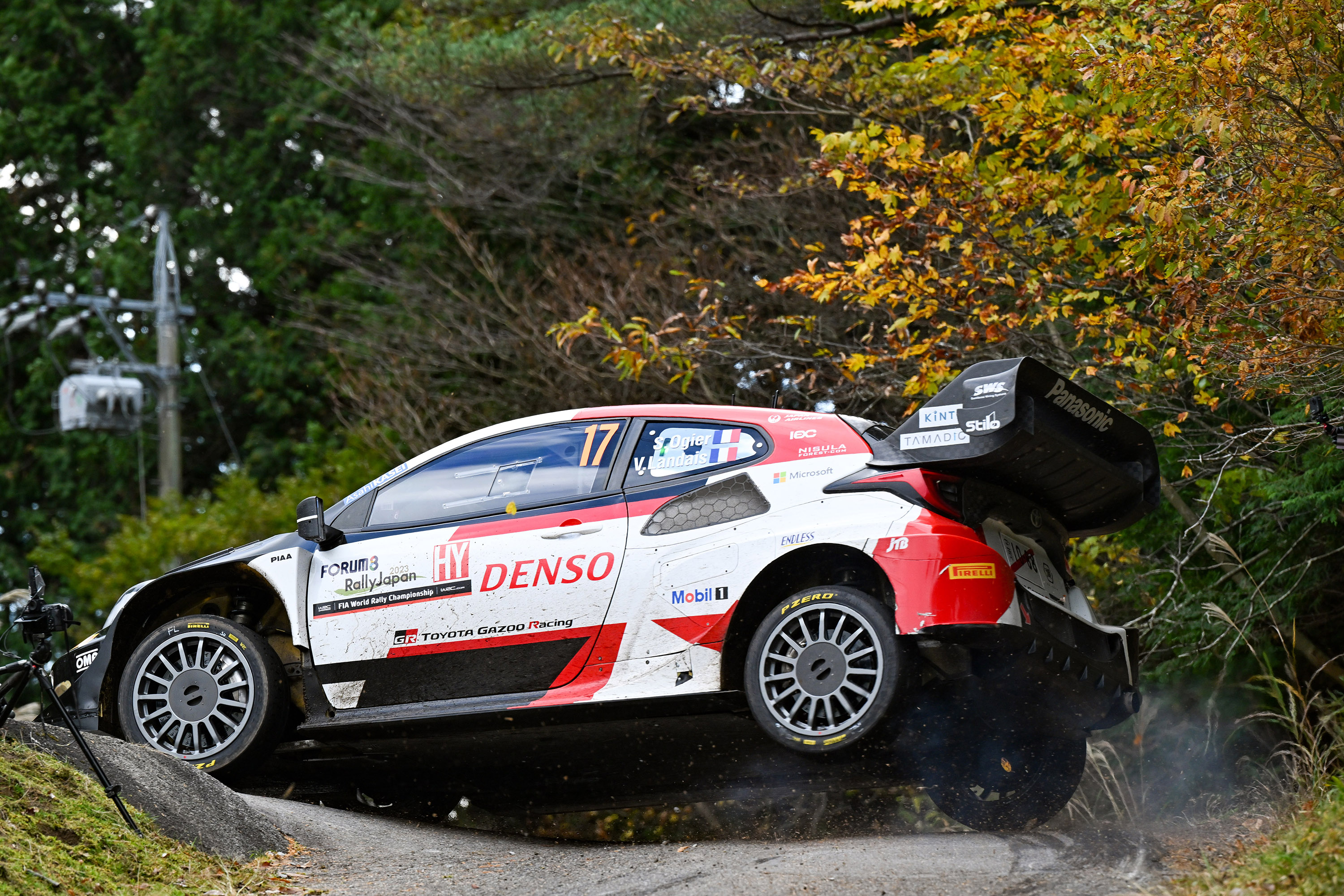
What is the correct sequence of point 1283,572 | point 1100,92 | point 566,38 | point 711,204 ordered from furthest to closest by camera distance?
point 711,204, point 566,38, point 1283,572, point 1100,92

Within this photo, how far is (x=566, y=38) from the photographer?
12.7m

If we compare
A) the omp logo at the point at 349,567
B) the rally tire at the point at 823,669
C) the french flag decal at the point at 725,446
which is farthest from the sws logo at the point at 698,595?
the omp logo at the point at 349,567

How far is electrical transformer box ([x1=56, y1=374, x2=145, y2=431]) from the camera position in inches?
819

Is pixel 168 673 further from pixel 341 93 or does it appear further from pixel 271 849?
pixel 341 93

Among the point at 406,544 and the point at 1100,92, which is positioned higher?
the point at 1100,92

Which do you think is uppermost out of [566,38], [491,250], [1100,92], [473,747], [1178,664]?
[566,38]

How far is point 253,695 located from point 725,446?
2.52 m

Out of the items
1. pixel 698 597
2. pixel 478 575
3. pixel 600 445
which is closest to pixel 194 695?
pixel 478 575

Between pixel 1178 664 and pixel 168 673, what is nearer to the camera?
pixel 168 673

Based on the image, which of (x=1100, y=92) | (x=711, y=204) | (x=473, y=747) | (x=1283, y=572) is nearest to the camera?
(x=473, y=747)

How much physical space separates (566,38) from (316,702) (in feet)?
Answer: 25.7

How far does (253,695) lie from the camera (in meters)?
6.62

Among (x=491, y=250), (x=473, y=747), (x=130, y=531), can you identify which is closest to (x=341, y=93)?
(x=491, y=250)

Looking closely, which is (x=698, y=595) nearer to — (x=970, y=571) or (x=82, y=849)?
(x=970, y=571)
